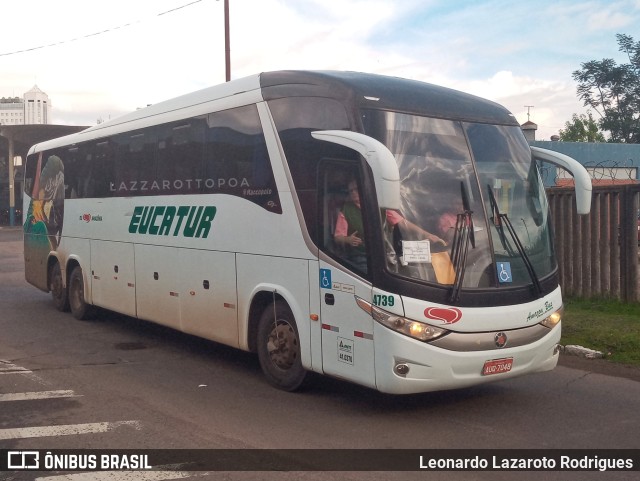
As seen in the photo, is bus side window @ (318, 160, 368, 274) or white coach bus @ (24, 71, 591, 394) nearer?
white coach bus @ (24, 71, 591, 394)

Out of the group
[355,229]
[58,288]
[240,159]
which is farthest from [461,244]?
[58,288]

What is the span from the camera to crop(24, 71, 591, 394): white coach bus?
6.74m

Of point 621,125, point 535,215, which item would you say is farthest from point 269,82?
point 621,125

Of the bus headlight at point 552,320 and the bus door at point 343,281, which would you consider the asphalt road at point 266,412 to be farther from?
the bus headlight at point 552,320

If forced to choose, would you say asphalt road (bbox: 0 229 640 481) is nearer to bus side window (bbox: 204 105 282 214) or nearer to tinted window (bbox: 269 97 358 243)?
tinted window (bbox: 269 97 358 243)

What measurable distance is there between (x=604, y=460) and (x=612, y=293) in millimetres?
7154

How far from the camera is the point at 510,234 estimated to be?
23.7 ft

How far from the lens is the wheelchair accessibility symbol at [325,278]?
7363mm

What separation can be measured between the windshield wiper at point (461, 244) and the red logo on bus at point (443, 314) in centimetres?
10

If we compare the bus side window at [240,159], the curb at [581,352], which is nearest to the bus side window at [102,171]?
the bus side window at [240,159]

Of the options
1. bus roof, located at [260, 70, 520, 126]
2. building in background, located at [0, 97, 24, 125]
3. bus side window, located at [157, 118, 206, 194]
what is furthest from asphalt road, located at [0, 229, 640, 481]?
building in background, located at [0, 97, 24, 125]

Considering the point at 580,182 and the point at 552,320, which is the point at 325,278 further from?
the point at 580,182

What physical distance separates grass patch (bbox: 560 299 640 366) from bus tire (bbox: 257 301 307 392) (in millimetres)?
4321

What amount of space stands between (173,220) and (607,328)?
624 cm
